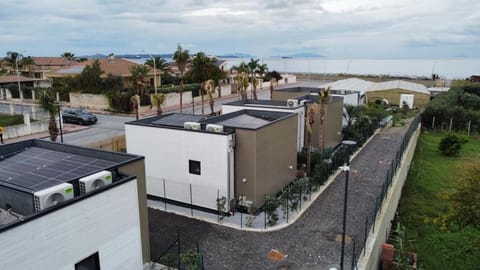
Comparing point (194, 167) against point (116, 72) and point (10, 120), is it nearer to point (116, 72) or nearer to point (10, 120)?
point (10, 120)

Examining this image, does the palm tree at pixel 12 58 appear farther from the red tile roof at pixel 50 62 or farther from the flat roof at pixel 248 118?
the flat roof at pixel 248 118

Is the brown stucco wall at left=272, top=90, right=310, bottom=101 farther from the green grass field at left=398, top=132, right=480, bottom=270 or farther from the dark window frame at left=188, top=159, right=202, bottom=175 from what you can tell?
the dark window frame at left=188, top=159, right=202, bottom=175

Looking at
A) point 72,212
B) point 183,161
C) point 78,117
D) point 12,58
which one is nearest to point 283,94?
point 183,161

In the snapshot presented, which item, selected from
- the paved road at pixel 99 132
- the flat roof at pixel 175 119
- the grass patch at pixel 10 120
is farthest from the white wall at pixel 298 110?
the grass patch at pixel 10 120

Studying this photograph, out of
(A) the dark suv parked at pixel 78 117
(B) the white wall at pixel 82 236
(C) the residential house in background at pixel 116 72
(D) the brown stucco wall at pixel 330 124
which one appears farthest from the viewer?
(C) the residential house in background at pixel 116 72

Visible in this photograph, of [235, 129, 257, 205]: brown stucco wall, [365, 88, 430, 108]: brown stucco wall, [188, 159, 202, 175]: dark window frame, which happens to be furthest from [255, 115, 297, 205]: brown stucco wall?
[365, 88, 430, 108]: brown stucco wall

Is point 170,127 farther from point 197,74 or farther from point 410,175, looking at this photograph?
point 197,74
